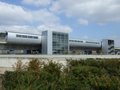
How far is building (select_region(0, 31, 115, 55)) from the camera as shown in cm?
8681

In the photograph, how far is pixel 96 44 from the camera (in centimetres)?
12112

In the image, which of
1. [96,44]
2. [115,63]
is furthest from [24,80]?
[96,44]

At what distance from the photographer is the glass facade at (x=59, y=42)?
100819 mm

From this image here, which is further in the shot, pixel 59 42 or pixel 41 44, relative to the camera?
pixel 59 42

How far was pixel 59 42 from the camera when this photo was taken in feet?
341

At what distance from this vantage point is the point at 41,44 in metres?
98.7

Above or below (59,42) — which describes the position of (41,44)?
below

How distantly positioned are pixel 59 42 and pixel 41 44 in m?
8.65

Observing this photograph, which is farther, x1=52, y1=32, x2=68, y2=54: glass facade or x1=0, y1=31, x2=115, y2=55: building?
x1=52, y1=32, x2=68, y2=54: glass facade

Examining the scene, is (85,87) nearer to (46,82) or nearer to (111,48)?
(46,82)

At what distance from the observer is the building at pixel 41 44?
8681 cm

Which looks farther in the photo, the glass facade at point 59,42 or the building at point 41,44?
the glass facade at point 59,42

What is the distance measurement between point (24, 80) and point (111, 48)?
369 ft

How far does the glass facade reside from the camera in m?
101
